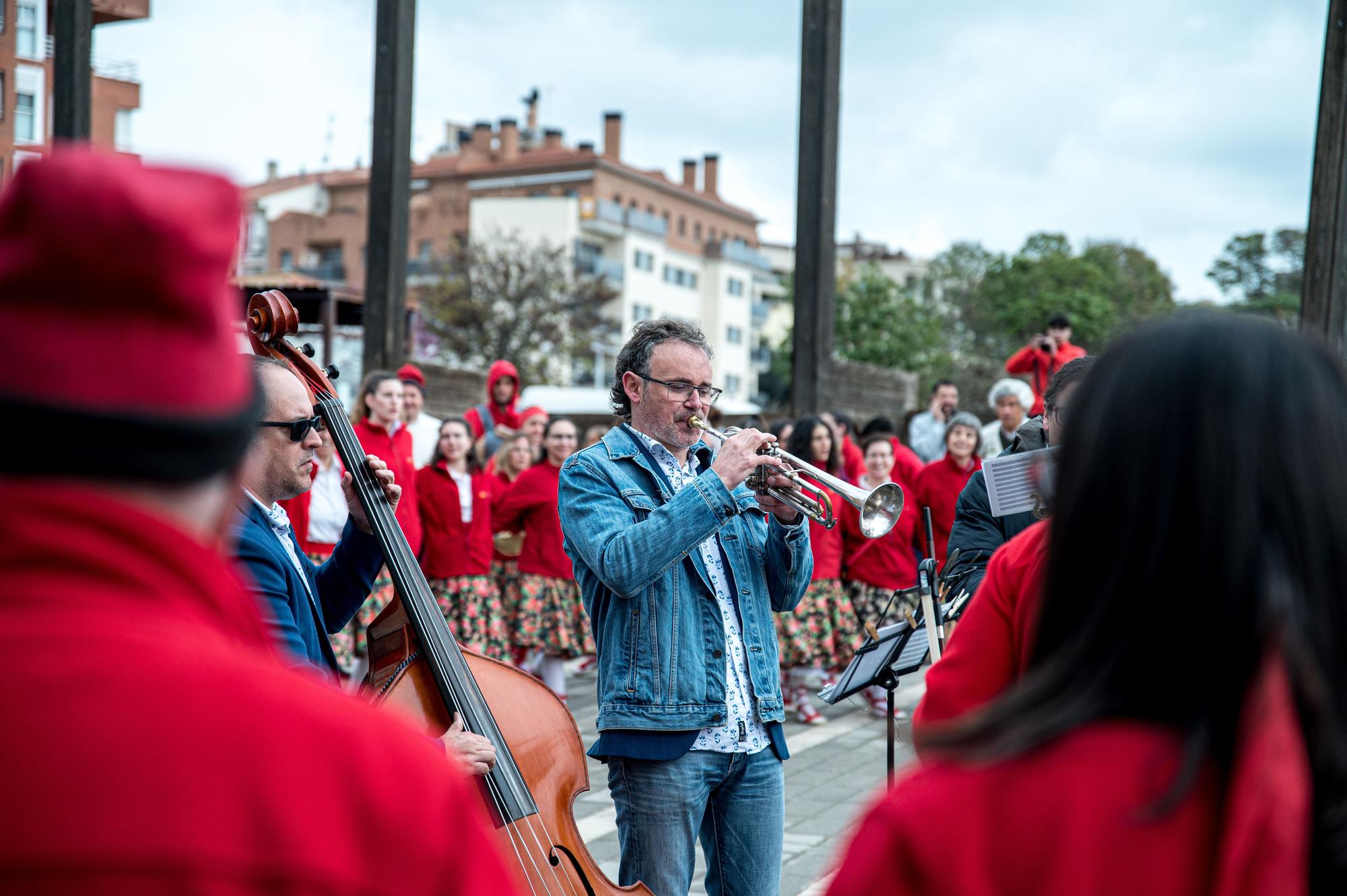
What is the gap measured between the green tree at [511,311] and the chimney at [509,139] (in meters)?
27.0

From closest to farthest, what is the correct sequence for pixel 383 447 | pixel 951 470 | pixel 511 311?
pixel 383 447 < pixel 951 470 < pixel 511 311

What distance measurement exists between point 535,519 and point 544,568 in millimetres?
366

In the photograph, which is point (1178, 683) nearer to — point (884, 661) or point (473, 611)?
point (884, 661)

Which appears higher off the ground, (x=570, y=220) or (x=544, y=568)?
(x=570, y=220)

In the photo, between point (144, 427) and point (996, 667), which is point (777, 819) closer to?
point (996, 667)

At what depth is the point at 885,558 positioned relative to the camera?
942 centimetres

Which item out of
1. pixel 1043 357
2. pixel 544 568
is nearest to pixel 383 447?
pixel 544 568

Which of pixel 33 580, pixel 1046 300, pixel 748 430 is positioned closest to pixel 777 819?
pixel 748 430

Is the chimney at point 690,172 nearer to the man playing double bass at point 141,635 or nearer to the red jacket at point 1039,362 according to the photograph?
the red jacket at point 1039,362

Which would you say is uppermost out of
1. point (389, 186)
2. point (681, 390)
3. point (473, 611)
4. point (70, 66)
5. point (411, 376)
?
point (70, 66)

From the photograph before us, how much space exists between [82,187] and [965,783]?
2.93ft

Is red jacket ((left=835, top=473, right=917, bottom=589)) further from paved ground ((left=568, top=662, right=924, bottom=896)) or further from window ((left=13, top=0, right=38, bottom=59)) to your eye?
A: window ((left=13, top=0, right=38, bottom=59))

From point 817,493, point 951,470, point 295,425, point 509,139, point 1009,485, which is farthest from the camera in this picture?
point 509,139

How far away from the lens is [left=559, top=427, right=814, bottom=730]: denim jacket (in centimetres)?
319
